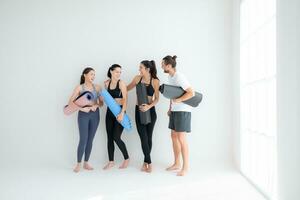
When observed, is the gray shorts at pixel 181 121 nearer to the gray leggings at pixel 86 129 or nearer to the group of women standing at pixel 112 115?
the group of women standing at pixel 112 115

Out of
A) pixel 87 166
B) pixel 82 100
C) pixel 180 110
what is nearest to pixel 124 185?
pixel 87 166

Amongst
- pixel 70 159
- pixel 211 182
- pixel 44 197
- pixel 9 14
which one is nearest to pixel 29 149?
pixel 70 159

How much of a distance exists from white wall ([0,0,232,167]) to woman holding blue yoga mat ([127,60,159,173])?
455 mm

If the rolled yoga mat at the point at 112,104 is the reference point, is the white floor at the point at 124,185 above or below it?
below

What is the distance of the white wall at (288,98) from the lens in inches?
80.5

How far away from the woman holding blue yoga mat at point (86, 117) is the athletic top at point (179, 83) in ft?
3.77

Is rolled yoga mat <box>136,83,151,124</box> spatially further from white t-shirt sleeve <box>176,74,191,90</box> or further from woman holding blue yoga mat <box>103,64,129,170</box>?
white t-shirt sleeve <box>176,74,191,90</box>

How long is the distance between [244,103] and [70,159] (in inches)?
114

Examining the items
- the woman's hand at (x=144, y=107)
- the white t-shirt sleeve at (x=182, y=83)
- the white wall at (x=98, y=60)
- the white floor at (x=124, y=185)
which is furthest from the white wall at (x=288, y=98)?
the white wall at (x=98, y=60)

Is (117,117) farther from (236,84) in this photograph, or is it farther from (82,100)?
(236,84)

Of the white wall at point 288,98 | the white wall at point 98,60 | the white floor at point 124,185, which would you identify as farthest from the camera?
the white wall at point 98,60

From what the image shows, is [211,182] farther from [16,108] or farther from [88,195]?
[16,108]

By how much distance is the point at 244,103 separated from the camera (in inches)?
158

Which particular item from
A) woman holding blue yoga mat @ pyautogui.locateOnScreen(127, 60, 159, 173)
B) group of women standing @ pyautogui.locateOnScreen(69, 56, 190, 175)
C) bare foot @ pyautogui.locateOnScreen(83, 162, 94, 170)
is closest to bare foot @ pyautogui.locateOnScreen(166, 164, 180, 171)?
group of women standing @ pyautogui.locateOnScreen(69, 56, 190, 175)
